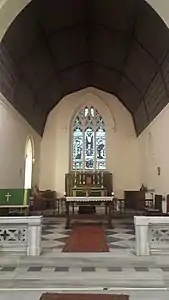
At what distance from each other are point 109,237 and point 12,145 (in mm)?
3972

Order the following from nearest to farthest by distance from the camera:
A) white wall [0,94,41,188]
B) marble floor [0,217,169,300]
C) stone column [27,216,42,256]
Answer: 1. marble floor [0,217,169,300]
2. stone column [27,216,42,256]
3. white wall [0,94,41,188]

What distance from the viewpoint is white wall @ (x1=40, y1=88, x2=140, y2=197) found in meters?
13.2

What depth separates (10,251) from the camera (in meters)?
4.80

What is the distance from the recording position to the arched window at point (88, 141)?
527 inches

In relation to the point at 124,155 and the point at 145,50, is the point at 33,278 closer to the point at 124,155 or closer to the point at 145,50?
the point at 145,50

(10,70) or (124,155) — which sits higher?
(10,70)

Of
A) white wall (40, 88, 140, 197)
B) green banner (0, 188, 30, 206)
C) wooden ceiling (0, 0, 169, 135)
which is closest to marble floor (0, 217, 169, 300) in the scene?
green banner (0, 188, 30, 206)

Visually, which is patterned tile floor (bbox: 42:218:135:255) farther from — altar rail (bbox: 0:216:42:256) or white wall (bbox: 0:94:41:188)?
white wall (bbox: 0:94:41:188)

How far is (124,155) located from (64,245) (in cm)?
818

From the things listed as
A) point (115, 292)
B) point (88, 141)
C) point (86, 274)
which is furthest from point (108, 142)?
point (115, 292)

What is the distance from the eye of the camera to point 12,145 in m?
9.05

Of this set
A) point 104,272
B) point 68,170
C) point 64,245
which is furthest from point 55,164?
point 104,272

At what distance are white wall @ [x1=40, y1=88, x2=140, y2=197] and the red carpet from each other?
5.66 m

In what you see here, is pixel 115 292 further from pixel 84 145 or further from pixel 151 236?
pixel 84 145
